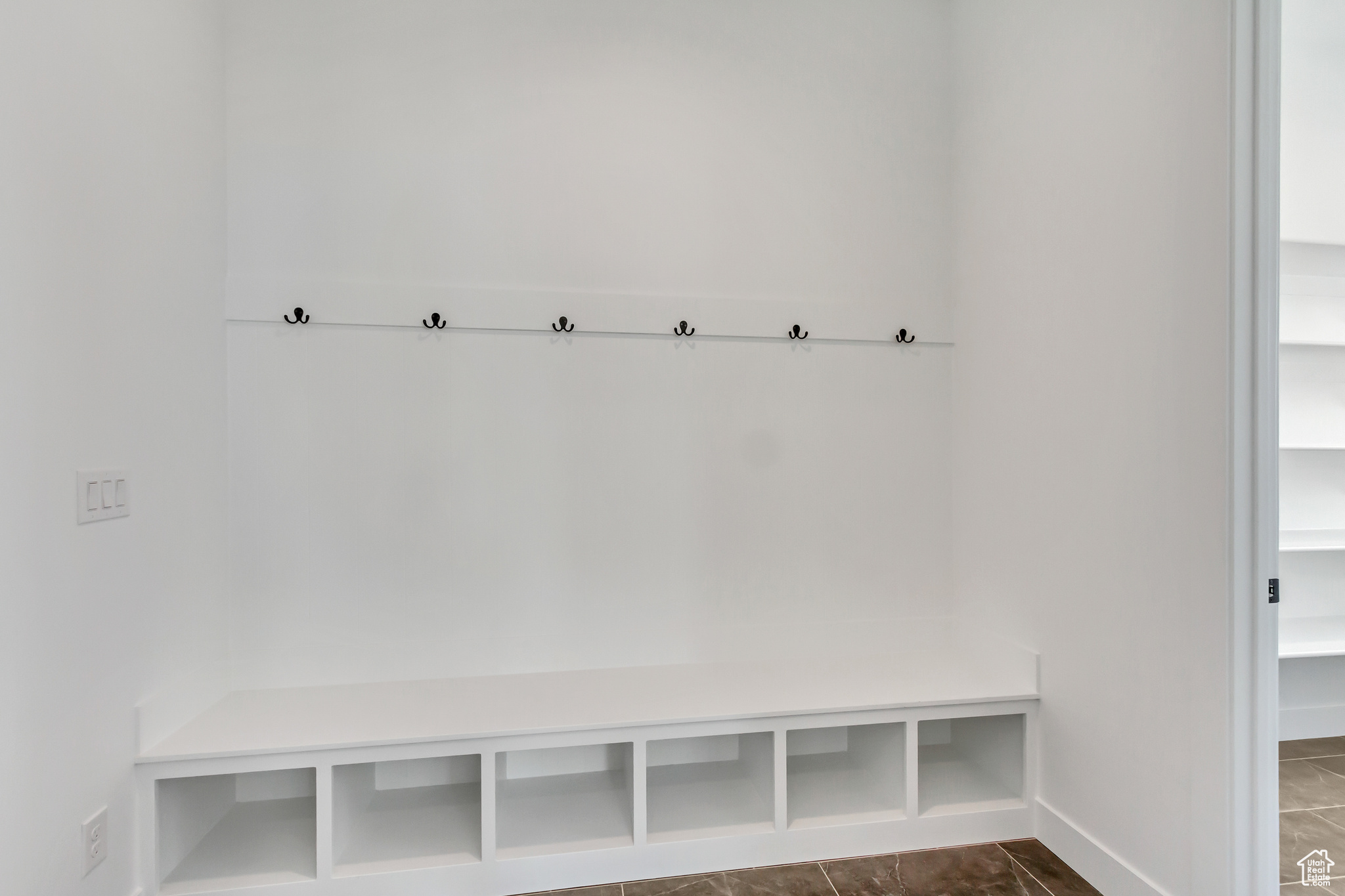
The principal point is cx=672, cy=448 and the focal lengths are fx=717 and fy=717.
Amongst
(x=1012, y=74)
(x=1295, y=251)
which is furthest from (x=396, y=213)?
(x=1295, y=251)

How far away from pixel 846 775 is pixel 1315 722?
5.62 feet

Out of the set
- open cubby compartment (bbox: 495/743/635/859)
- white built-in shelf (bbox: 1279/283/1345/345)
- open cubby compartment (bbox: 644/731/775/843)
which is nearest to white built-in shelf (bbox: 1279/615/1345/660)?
white built-in shelf (bbox: 1279/283/1345/345)

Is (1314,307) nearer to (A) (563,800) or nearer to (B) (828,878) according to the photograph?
(B) (828,878)

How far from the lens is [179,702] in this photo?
5.96ft

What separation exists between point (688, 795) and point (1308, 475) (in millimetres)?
2251

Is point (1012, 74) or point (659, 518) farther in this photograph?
point (659, 518)

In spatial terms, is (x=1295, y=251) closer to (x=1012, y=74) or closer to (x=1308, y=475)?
(x=1308, y=475)

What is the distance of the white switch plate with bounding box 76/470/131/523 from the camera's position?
1448 mm

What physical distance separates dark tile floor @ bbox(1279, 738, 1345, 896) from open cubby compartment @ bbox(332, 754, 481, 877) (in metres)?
2.02

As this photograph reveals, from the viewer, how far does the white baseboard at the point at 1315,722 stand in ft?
8.15

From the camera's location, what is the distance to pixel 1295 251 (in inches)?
93.3

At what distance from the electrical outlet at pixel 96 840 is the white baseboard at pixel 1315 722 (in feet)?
11.3

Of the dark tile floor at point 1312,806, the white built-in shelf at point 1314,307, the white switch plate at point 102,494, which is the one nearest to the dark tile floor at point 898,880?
the dark tile floor at point 1312,806

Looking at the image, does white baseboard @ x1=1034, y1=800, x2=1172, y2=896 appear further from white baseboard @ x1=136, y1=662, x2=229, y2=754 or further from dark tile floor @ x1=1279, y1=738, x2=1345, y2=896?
white baseboard @ x1=136, y1=662, x2=229, y2=754
